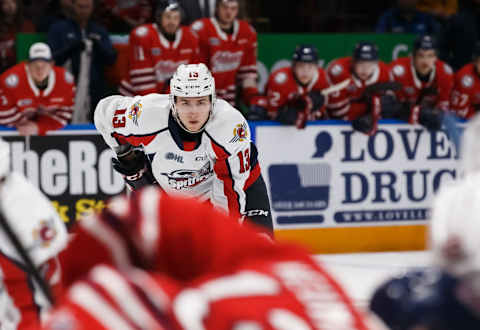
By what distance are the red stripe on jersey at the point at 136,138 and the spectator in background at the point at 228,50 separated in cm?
219

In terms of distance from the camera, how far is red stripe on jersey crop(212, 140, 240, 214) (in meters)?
3.93

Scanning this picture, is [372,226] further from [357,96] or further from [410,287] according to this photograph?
[410,287]

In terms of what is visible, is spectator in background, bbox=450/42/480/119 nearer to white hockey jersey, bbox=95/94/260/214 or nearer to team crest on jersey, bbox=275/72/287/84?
team crest on jersey, bbox=275/72/287/84

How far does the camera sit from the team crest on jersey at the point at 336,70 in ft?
20.4

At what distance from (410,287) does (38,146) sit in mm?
4965

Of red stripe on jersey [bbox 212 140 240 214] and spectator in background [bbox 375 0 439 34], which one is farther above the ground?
spectator in background [bbox 375 0 439 34]

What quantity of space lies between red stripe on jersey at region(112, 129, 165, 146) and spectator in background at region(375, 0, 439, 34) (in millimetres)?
3976

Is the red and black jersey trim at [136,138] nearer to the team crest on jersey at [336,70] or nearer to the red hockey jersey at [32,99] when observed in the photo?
the red hockey jersey at [32,99]

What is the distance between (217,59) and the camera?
6.29 meters

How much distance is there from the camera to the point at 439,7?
7.65 metres

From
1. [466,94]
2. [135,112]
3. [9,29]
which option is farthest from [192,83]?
[466,94]

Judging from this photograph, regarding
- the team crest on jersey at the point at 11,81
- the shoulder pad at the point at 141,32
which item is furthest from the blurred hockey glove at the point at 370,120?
the team crest on jersey at the point at 11,81

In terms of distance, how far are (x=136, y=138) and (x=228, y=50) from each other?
243 centimetres

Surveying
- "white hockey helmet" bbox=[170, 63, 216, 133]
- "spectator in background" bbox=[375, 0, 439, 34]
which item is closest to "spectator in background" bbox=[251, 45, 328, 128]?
"spectator in background" bbox=[375, 0, 439, 34]
